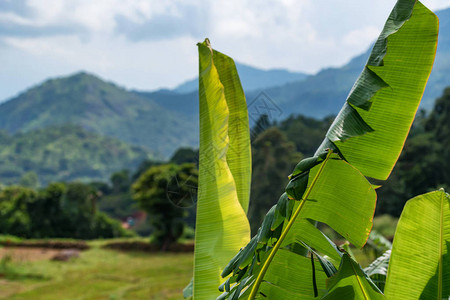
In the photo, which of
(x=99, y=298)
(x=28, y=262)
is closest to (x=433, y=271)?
(x=99, y=298)

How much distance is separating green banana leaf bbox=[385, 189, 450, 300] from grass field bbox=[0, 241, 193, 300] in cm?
825

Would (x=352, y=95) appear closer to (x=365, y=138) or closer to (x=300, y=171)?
(x=365, y=138)

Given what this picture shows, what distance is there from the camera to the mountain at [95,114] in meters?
146

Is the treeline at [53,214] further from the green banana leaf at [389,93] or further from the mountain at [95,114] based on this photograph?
the mountain at [95,114]

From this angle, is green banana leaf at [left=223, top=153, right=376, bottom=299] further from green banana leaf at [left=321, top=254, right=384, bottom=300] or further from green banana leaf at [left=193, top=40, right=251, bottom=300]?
green banana leaf at [left=193, top=40, right=251, bottom=300]

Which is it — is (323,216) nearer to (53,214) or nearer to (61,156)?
(53,214)

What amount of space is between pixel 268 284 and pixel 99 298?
8.82 meters

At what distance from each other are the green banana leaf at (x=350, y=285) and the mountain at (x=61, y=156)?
93894 millimetres

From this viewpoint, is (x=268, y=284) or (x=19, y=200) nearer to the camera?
(x=268, y=284)

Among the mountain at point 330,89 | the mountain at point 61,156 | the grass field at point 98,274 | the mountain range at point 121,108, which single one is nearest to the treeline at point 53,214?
the grass field at point 98,274

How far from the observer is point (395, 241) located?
1.48 metres

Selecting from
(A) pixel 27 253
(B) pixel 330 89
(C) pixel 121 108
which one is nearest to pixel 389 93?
(A) pixel 27 253

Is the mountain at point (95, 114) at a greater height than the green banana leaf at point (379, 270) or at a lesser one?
greater

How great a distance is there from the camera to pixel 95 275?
38.1 feet
